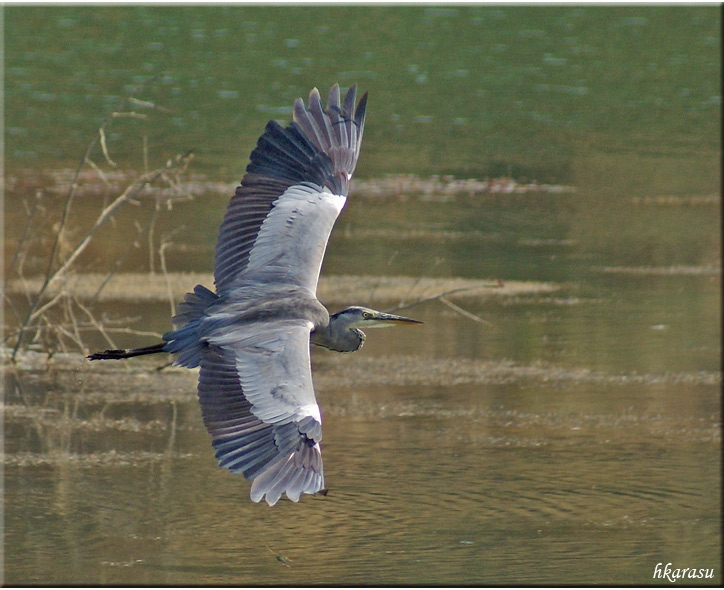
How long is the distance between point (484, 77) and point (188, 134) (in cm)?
605

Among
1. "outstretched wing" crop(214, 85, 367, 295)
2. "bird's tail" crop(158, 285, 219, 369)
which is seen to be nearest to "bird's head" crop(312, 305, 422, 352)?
"outstretched wing" crop(214, 85, 367, 295)

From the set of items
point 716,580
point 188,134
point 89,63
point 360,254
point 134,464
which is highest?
point 89,63

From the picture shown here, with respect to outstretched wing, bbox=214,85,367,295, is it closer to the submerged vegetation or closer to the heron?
the heron

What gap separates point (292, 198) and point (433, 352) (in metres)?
3.07

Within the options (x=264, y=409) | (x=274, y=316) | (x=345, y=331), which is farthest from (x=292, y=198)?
(x=264, y=409)

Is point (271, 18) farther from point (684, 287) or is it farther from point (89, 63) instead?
point (684, 287)

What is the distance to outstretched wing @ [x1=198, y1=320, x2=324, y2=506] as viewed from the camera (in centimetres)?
493

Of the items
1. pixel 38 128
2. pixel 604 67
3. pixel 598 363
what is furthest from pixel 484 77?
pixel 598 363

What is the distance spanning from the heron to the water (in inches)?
27.2

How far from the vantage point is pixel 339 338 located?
247 inches

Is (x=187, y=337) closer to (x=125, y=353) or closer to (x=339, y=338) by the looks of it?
(x=125, y=353)

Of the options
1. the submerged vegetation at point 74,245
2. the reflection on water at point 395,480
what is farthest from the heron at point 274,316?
the submerged vegetation at point 74,245

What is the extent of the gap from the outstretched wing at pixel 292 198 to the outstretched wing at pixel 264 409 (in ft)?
1.98

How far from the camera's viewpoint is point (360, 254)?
37.6ft
